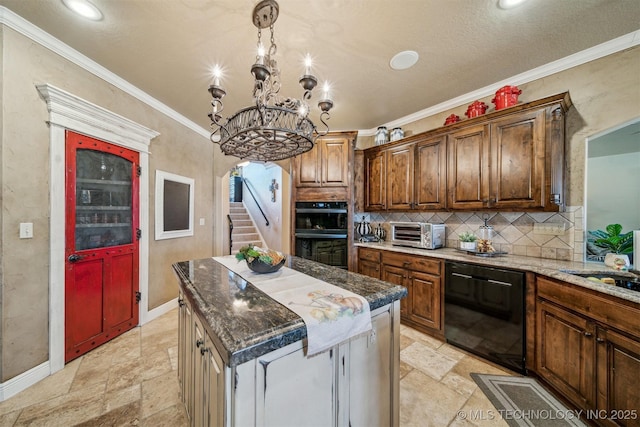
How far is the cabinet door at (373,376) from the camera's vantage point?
114 centimetres

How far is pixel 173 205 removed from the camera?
3.32m

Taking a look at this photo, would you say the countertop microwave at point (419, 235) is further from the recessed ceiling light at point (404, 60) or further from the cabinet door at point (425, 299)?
the recessed ceiling light at point (404, 60)

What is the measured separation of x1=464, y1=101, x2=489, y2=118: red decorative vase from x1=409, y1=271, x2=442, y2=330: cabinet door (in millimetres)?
1843

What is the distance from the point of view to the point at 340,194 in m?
3.38

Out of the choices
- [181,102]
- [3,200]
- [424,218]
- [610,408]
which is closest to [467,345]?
[610,408]

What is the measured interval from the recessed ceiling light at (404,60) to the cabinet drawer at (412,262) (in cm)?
200

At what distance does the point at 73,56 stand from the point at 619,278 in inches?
190

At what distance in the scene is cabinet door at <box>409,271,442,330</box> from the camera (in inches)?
100

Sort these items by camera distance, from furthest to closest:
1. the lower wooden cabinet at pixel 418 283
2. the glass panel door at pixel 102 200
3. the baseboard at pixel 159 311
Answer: the baseboard at pixel 159 311 < the lower wooden cabinet at pixel 418 283 < the glass panel door at pixel 102 200

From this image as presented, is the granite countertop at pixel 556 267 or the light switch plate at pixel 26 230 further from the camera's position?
the light switch plate at pixel 26 230

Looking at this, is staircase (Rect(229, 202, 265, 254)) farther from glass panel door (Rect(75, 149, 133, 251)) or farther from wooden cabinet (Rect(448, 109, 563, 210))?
wooden cabinet (Rect(448, 109, 563, 210))

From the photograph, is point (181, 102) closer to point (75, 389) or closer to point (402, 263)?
point (75, 389)

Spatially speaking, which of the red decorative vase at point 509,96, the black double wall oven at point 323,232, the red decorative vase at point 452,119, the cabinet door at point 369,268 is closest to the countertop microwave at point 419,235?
the cabinet door at point 369,268

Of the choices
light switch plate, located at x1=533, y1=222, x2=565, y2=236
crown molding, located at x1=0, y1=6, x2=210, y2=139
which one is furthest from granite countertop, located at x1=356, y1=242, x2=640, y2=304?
crown molding, located at x1=0, y1=6, x2=210, y2=139
